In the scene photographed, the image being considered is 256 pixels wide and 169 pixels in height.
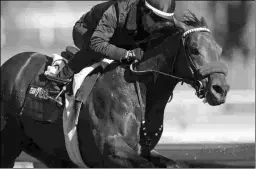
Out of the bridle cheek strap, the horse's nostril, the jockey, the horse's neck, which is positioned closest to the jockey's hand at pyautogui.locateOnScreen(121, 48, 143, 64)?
the jockey

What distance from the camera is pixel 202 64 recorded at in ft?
14.5

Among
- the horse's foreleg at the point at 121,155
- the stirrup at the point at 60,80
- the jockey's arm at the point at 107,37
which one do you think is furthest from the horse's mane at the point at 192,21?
the stirrup at the point at 60,80

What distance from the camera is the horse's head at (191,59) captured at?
4.34 metres

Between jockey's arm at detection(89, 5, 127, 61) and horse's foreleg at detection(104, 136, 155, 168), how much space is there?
0.56 meters

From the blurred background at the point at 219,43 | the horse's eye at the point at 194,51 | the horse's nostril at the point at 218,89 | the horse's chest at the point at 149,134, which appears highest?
the horse's eye at the point at 194,51

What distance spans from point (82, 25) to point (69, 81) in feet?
1.41

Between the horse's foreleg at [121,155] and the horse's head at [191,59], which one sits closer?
the horse's head at [191,59]

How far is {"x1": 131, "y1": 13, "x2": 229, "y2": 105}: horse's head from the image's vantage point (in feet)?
14.2

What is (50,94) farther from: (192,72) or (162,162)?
(192,72)

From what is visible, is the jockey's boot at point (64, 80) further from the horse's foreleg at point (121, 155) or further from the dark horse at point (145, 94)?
the horse's foreleg at point (121, 155)

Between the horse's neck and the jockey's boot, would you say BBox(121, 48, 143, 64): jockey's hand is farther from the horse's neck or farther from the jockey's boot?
the jockey's boot

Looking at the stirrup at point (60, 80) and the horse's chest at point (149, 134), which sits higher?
the stirrup at point (60, 80)

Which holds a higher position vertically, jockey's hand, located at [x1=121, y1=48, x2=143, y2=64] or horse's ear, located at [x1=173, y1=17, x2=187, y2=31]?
horse's ear, located at [x1=173, y1=17, x2=187, y2=31]

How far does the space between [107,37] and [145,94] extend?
1.53 feet
